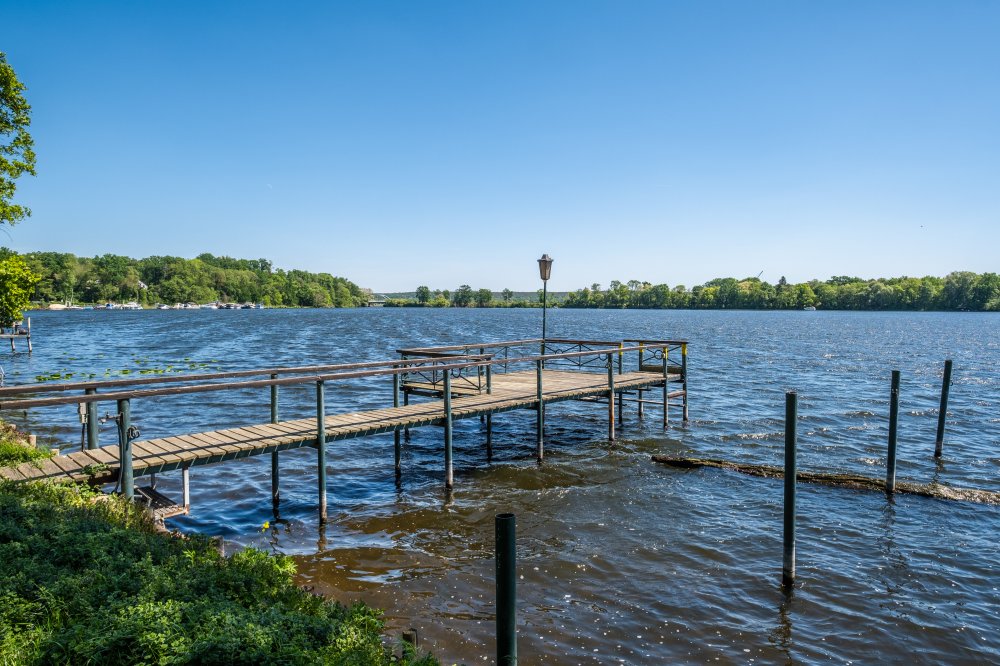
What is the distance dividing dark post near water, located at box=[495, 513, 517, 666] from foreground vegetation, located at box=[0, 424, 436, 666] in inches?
22.7

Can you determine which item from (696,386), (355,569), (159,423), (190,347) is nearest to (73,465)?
(355,569)

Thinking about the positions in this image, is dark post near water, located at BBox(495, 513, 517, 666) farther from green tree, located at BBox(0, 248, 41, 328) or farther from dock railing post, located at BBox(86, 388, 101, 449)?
green tree, located at BBox(0, 248, 41, 328)

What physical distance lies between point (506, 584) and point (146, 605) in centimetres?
243

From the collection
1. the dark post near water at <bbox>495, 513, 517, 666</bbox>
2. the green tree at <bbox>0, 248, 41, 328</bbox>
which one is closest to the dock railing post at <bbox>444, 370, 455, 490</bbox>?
the dark post near water at <bbox>495, 513, 517, 666</bbox>

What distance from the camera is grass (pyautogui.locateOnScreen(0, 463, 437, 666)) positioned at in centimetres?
386

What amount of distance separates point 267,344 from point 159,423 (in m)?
36.9

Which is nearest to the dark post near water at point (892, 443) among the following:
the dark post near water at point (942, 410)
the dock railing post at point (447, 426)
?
the dark post near water at point (942, 410)

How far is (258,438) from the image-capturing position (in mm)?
9953

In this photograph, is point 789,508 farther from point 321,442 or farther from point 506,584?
point 321,442

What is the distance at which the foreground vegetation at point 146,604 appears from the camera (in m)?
3.86

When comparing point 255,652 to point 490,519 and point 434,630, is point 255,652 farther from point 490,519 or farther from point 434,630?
point 490,519

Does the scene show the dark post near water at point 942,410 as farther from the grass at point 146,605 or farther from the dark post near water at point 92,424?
the dark post near water at point 92,424

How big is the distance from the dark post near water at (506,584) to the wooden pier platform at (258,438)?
575cm

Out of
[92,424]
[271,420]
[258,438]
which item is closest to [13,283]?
[271,420]
